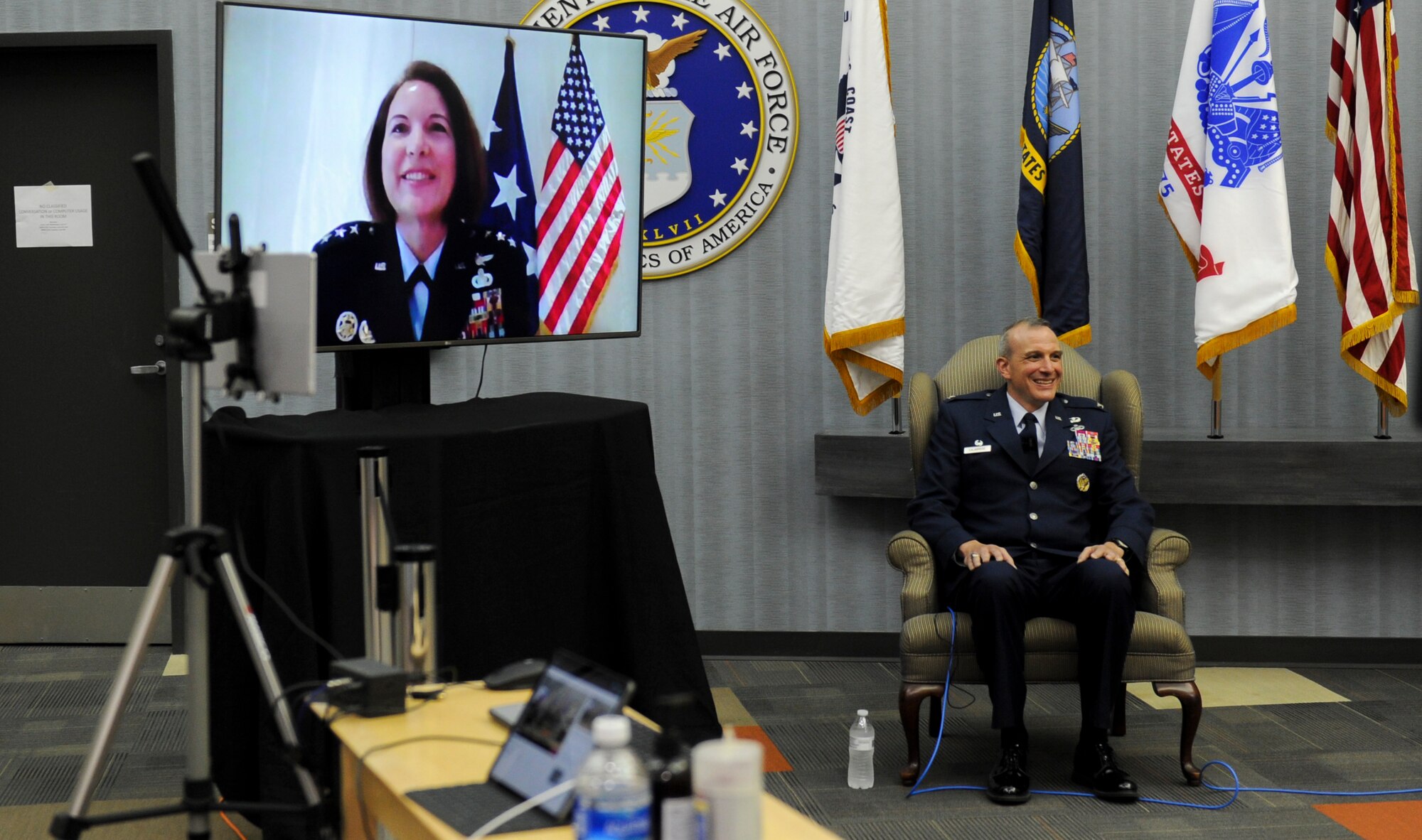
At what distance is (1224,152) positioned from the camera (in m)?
3.72

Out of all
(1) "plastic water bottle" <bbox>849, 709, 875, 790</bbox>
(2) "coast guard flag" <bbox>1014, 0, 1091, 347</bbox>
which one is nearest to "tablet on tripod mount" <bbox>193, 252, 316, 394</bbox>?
(1) "plastic water bottle" <bbox>849, 709, 875, 790</bbox>

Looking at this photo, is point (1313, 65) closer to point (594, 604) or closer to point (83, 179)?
point (594, 604)

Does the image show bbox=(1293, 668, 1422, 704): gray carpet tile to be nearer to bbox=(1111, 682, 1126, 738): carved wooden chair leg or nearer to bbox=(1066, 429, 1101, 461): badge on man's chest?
bbox=(1111, 682, 1126, 738): carved wooden chair leg

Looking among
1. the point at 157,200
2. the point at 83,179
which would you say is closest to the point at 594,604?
the point at 157,200

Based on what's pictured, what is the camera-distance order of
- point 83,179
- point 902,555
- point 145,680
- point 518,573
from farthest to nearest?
point 83,179 < point 145,680 < point 902,555 < point 518,573

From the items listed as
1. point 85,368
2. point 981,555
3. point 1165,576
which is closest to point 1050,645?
point 981,555

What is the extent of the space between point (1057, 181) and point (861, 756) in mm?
1838

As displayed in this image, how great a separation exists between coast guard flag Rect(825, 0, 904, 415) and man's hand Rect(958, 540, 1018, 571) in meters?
0.92

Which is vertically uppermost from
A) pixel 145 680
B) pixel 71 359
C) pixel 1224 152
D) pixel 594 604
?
pixel 1224 152

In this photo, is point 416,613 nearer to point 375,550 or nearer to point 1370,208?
point 375,550

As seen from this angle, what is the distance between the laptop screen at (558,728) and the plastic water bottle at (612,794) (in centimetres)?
21

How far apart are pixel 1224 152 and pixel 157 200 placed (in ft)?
9.95

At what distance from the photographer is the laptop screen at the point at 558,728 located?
57.1 inches

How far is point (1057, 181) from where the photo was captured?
3.81 m
